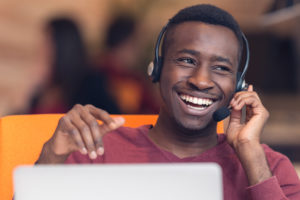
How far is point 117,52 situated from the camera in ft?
8.78

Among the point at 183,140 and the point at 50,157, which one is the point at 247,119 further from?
the point at 50,157

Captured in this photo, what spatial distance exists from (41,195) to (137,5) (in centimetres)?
393

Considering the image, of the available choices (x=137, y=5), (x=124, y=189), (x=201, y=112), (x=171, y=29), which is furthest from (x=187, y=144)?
(x=137, y=5)

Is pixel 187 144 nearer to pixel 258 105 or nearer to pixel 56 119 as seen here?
pixel 258 105

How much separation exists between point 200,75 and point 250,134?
227 millimetres

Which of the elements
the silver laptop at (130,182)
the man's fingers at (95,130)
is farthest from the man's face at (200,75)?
the silver laptop at (130,182)

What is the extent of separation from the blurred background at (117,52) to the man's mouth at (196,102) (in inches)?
37.4

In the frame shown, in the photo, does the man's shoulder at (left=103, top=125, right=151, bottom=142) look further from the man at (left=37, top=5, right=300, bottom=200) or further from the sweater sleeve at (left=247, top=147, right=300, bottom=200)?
the sweater sleeve at (left=247, top=147, right=300, bottom=200)

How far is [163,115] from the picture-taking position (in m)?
1.44

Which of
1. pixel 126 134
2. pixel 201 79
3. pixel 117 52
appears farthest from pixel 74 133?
pixel 117 52

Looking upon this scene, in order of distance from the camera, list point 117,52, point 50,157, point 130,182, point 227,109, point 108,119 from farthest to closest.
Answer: point 117,52, point 227,109, point 50,157, point 108,119, point 130,182

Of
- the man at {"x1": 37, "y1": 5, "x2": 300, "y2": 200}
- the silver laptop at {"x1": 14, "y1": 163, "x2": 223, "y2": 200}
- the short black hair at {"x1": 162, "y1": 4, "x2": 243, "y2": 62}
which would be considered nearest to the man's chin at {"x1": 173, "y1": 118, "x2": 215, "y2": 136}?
the man at {"x1": 37, "y1": 5, "x2": 300, "y2": 200}

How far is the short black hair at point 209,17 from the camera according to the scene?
1.38m

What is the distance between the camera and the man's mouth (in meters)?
1.35
